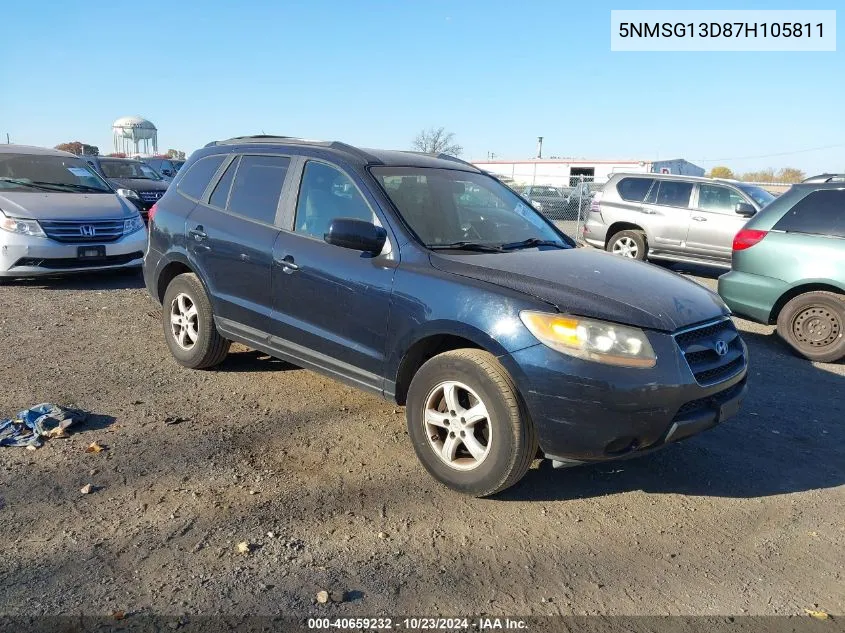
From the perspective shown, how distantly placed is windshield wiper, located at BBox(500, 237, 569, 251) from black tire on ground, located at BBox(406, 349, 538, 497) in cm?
99

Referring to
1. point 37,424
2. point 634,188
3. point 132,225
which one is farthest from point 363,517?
point 634,188

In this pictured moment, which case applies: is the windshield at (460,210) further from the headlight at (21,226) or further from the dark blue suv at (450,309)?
the headlight at (21,226)

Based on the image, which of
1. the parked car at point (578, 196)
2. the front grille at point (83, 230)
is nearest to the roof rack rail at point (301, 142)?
the front grille at point (83, 230)

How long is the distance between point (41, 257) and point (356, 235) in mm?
5900

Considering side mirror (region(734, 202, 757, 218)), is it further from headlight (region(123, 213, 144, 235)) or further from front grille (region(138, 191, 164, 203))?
front grille (region(138, 191, 164, 203))

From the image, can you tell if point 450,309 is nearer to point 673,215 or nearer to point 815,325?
point 815,325

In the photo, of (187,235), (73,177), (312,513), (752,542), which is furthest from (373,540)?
(73,177)

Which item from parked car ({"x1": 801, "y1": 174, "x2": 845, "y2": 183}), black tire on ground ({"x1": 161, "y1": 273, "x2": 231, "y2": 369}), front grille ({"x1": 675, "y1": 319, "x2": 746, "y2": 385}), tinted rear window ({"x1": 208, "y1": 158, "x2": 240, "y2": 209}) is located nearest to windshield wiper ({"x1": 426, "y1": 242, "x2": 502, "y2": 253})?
front grille ({"x1": 675, "y1": 319, "x2": 746, "y2": 385})

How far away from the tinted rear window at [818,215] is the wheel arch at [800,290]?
0.48 metres

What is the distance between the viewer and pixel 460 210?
4.36 m

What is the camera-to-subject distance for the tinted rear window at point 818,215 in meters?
6.26

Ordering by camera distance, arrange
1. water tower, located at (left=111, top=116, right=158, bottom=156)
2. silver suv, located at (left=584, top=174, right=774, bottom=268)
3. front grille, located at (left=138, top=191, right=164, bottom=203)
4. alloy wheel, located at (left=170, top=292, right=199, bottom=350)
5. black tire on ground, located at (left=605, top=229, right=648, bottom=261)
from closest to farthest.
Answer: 1. alloy wheel, located at (left=170, top=292, right=199, bottom=350)
2. silver suv, located at (left=584, top=174, right=774, bottom=268)
3. black tire on ground, located at (left=605, top=229, right=648, bottom=261)
4. front grille, located at (left=138, top=191, right=164, bottom=203)
5. water tower, located at (left=111, top=116, right=158, bottom=156)

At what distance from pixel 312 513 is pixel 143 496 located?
874mm

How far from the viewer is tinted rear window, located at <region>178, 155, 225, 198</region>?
5230mm
